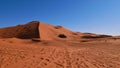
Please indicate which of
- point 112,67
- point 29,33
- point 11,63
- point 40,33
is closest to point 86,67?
point 112,67

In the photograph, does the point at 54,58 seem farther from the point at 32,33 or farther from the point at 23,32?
the point at 23,32

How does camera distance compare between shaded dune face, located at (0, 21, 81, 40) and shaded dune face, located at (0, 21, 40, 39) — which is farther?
shaded dune face, located at (0, 21, 40, 39)

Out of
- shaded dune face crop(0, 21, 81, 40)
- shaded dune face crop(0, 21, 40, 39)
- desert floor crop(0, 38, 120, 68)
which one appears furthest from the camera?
shaded dune face crop(0, 21, 40, 39)

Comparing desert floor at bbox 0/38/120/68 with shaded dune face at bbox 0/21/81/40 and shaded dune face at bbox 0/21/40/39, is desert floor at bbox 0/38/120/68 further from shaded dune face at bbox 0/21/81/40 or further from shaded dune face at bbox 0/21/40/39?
shaded dune face at bbox 0/21/40/39

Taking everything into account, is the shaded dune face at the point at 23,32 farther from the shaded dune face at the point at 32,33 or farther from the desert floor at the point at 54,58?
the desert floor at the point at 54,58

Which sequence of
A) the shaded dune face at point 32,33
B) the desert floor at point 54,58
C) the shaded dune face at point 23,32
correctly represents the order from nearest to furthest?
1. the desert floor at point 54,58
2. the shaded dune face at point 32,33
3. the shaded dune face at point 23,32

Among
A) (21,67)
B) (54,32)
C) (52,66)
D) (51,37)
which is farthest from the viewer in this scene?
(54,32)

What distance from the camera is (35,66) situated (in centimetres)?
763

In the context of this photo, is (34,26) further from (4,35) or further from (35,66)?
(35,66)

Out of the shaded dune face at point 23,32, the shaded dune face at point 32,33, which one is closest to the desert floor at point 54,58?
the shaded dune face at point 32,33

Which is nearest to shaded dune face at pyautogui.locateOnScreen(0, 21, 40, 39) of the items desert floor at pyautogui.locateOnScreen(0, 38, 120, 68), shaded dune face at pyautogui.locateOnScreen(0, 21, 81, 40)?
shaded dune face at pyautogui.locateOnScreen(0, 21, 81, 40)

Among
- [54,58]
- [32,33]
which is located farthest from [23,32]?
[54,58]

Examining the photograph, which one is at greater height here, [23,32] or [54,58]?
[23,32]

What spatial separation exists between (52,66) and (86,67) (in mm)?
1744
